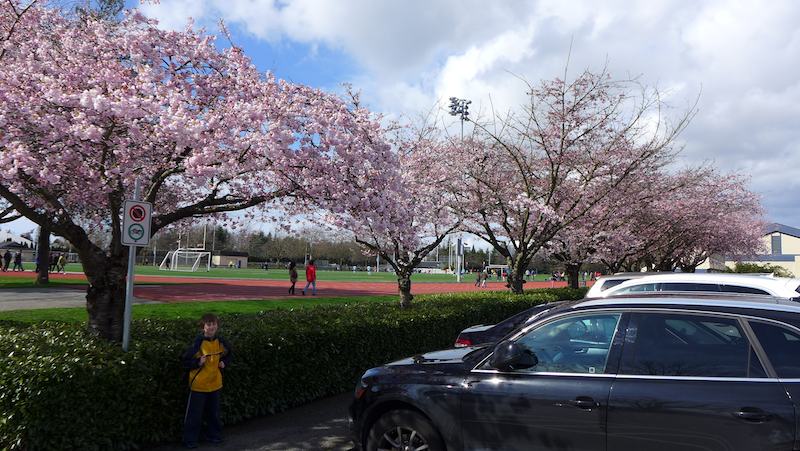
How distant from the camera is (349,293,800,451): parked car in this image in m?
3.30

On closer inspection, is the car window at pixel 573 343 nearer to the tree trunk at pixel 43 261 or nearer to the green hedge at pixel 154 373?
the green hedge at pixel 154 373

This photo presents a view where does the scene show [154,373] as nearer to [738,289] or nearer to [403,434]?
[403,434]

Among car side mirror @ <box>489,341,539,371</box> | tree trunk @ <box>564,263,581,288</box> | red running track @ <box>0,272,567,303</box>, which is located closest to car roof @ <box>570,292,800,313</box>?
car side mirror @ <box>489,341,539,371</box>

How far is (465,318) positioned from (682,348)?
861cm

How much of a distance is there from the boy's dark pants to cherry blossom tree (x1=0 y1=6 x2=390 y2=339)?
202 centimetres

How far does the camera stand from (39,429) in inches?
176

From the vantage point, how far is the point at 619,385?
3.60 m

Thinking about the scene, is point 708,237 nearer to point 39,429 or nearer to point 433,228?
point 433,228

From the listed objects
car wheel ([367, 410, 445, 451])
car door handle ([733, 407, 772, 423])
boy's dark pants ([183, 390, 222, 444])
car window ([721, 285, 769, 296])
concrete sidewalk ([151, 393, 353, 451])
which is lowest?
concrete sidewalk ([151, 393, 353, 451])

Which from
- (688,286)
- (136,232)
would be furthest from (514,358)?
(688,286)

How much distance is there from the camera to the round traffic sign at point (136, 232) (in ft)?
19.4

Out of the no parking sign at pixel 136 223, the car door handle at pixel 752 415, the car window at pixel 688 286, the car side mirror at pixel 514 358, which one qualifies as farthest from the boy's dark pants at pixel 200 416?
the car window at pixel 688 286

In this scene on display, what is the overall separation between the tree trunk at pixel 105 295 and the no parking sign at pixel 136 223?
46.4 inches

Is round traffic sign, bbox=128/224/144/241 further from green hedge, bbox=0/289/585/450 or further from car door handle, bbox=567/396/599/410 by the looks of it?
car door handle, bbox=567/396/599/410
